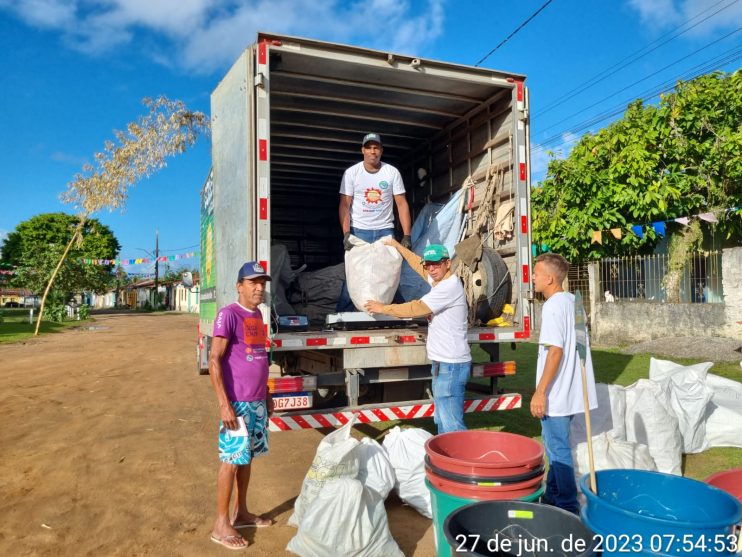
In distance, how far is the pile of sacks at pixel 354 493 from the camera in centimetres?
284

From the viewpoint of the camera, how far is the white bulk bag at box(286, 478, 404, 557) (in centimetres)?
282

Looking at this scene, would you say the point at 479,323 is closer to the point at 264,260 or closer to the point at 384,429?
the point at 384,429

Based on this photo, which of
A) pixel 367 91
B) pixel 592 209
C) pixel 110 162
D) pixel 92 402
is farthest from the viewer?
pixel 110 162

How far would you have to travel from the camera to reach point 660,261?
40.9 ft

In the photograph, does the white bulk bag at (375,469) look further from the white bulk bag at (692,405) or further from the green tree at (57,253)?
the green tree at (57,253)

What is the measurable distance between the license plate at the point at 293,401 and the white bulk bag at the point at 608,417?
212cm

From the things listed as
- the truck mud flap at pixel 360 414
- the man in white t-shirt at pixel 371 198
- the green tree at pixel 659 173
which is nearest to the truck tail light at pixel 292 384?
the truck mud flap at pixel 360 414

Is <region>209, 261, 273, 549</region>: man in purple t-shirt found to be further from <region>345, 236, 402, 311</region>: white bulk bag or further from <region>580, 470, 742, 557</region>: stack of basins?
<region>580, 470, 742, 557</region>: stack of basins

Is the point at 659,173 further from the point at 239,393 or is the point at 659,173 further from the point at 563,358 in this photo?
the point at 239,393

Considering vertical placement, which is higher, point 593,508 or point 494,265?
point 494,265

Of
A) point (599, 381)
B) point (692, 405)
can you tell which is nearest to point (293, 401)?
point (692, 405)

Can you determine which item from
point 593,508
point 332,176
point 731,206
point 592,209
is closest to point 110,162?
point 332,176

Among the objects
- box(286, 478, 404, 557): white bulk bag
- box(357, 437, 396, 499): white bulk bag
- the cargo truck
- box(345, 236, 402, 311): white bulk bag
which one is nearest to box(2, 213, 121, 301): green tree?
the cargo truck

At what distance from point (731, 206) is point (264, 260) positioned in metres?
12.2
